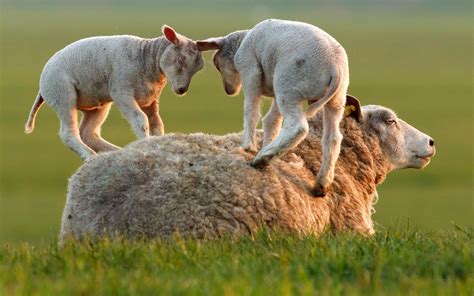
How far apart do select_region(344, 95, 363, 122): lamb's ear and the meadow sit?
1.05m

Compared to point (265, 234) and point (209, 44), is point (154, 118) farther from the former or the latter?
point (265, 234)

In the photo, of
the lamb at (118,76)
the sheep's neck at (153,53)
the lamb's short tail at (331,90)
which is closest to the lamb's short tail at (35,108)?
the lamb at (118,76)

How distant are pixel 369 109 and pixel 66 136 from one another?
8.23 feet

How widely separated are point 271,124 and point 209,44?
843 mm

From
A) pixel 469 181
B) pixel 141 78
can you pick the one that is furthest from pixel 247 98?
pixel 469 181

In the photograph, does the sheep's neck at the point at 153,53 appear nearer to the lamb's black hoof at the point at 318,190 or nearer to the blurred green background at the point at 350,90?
the blurred green background at the point at 350,90

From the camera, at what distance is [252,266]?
25.3 feet

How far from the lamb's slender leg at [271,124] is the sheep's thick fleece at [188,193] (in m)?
0.19

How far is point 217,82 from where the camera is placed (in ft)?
254

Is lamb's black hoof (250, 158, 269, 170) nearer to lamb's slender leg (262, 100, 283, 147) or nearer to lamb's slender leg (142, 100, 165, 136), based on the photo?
lamb's slender leg (262, 100, 283, 147)

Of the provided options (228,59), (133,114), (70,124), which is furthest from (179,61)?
(70,124)

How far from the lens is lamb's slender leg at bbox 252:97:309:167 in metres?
9.52

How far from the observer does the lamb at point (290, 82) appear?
9.54m

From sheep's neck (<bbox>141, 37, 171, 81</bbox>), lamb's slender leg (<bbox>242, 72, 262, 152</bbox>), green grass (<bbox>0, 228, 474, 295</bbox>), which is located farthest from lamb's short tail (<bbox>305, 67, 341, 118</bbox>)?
sheep's neck (<bbox>141, 37, 171, 81</bbox>)
